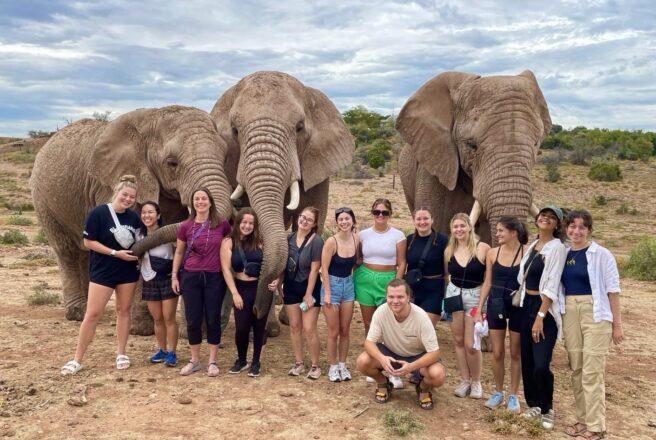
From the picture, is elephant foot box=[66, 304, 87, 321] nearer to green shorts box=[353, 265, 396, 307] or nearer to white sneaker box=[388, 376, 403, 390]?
green shorts box=[353, 265, 396, 307]

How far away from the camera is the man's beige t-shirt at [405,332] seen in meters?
5.52

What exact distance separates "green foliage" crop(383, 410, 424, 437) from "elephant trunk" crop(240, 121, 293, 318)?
1712 millimetres

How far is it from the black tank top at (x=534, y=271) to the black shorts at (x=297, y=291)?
2.11 meters

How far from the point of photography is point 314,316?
6.25 meters

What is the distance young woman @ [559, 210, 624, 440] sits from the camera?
194 inches

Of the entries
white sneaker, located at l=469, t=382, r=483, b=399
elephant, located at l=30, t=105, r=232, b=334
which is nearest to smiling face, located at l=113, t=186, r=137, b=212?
elephant, located at l=30, t=105, r=232, b=334

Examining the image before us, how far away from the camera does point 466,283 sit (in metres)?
5.87

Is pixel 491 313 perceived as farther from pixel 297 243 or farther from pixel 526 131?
pixel 526 131

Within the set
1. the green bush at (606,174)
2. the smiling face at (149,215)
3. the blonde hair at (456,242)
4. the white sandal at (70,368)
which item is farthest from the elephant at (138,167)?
the green bush at (606,174)

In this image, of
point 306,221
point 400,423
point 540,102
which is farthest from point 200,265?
point 540,102

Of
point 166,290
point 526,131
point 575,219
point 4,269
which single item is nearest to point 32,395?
point 166,290

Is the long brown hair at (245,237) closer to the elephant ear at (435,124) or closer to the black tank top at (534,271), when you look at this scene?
the black tank top at (534,271)

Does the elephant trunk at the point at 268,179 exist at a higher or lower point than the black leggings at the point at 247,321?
higher

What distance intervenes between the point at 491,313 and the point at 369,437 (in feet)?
5.17
